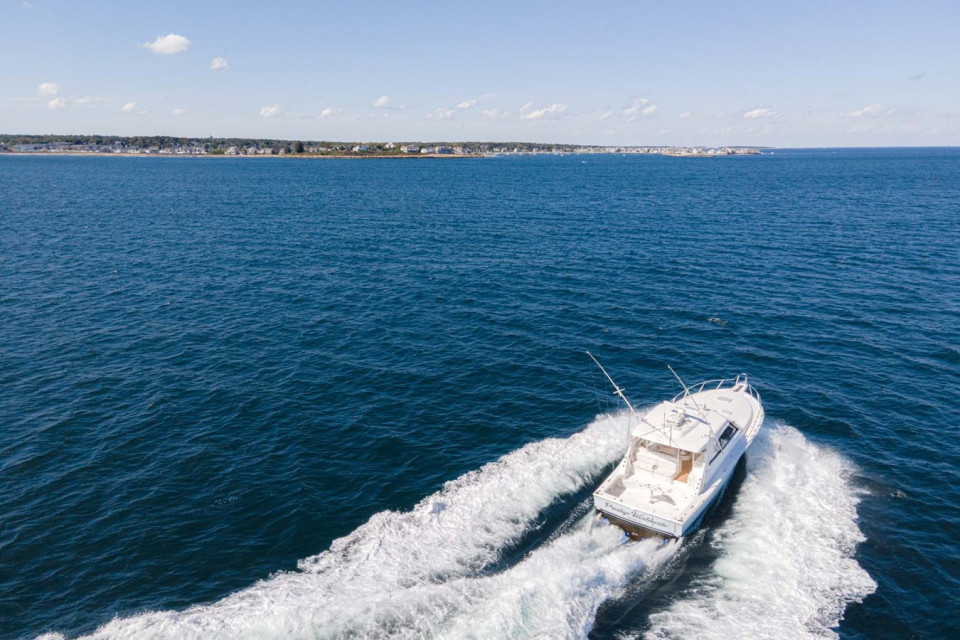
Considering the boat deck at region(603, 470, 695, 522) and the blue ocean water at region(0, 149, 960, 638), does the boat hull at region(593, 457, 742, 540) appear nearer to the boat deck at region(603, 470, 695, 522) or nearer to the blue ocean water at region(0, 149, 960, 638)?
the boat deck at region(603, 470, 695, 522)

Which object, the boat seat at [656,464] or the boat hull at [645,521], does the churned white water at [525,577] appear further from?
the boat seat at [656,464]

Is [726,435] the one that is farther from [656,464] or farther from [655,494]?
[655,494]

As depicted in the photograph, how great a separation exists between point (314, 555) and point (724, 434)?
22.0 m

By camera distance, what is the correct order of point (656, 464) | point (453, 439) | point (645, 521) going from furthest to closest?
point (453, 439)
point (656, 464)
point (645, 521)

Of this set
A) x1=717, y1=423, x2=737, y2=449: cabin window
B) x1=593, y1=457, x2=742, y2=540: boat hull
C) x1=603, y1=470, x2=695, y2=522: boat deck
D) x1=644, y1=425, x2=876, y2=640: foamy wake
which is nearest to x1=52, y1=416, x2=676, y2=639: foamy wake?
x1=593, y1=457, x2=742, y2=540: boat hull

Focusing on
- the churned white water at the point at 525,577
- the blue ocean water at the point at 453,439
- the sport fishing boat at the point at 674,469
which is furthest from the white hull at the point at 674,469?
the blue ocean water at the point at 453,439

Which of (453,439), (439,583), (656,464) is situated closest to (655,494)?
(656,464)

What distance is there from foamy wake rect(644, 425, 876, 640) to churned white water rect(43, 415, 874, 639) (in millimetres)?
56

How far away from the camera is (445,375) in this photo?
40.3 meters

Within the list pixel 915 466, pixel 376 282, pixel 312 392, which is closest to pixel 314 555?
pixel 312 392

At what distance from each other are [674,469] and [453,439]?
13.2 m

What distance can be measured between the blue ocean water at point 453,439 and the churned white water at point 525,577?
0.41ft

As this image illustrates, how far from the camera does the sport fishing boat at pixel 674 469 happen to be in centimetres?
2411

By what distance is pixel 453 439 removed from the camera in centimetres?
3253
